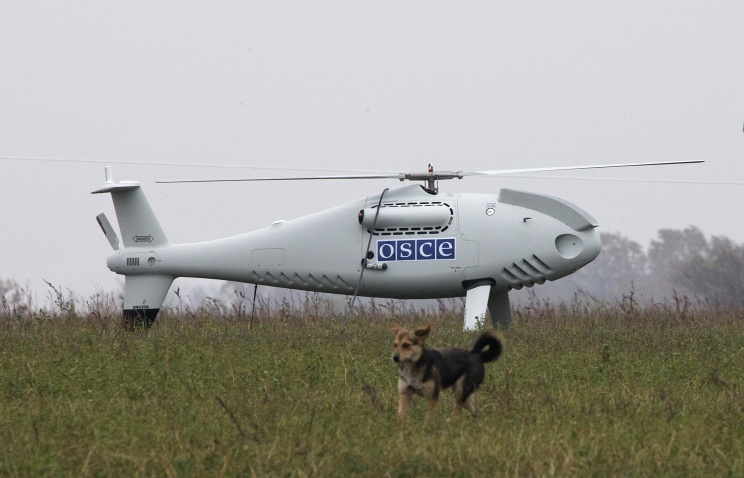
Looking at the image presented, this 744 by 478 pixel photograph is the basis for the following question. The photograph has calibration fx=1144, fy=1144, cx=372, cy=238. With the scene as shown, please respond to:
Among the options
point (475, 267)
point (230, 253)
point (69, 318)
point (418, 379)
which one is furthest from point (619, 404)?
point (69, 318)

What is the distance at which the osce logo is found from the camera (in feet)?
47.1

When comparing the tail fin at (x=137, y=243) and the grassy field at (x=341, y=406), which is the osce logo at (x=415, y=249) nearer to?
the grassy field at (x=341, y=406)

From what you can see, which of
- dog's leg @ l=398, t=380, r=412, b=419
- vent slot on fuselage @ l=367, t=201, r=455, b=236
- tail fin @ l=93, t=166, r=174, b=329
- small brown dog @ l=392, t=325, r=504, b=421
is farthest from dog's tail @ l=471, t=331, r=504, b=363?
tail fin @ l=93, t=166, r=174, b=329

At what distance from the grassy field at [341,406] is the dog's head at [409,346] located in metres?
0.43

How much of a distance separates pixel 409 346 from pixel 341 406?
98 cm

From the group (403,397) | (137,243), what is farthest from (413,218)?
(403,397)

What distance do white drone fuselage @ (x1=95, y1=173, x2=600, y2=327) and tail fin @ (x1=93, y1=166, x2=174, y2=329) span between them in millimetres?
18

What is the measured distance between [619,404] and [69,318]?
9199mm

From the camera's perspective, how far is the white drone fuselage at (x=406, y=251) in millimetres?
14359

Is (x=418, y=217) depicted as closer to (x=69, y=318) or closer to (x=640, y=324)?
(x=640, y=324)

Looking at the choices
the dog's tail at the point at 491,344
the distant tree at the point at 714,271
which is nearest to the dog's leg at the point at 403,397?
the dog's tail at the point at 491,344

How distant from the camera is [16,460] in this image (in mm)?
6258

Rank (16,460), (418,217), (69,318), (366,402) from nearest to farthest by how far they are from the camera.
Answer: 1. (16,460)
2. (366,402)
3. (418,217)
4. (69,318)

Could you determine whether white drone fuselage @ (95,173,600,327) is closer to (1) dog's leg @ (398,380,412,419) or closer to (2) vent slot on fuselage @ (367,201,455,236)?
(2) vent slot on fuselage @ (367,201,455,236)
